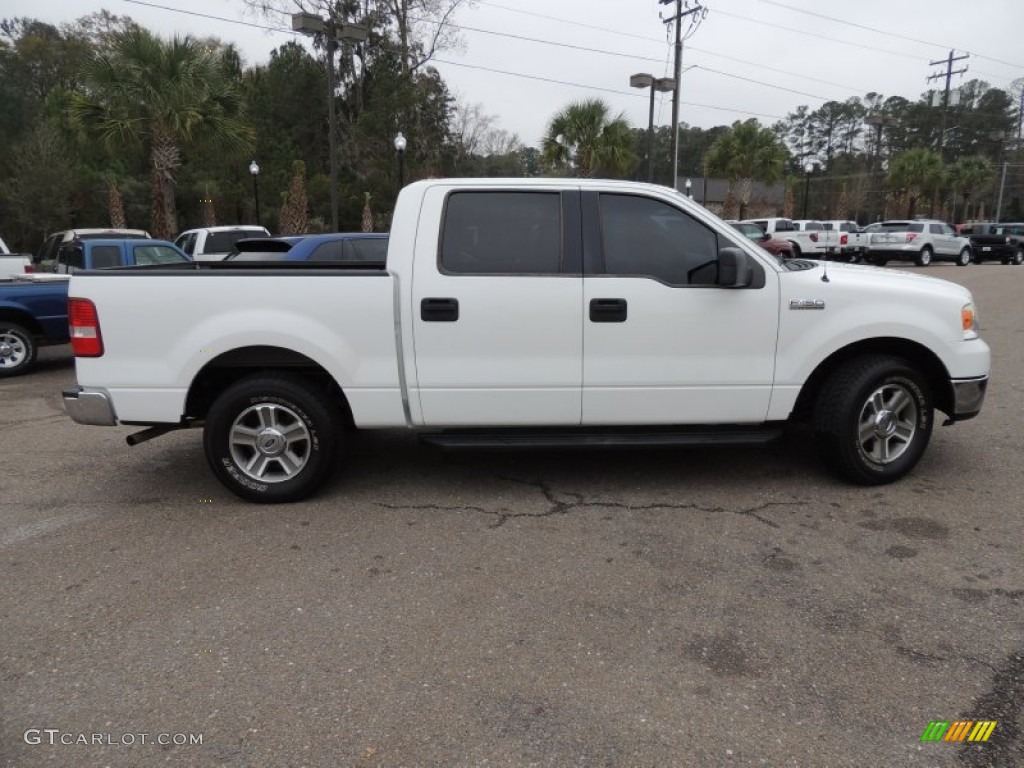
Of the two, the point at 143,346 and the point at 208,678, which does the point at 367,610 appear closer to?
the point at 208,678

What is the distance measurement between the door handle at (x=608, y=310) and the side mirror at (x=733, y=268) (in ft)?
1.96

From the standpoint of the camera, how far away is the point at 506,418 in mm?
4414

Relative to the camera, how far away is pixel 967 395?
4.65m

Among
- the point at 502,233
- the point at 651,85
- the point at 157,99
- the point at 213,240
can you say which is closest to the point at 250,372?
the point at 502,233

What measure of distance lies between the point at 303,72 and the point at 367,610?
4000 centimetres

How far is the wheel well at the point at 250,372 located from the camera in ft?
14.2

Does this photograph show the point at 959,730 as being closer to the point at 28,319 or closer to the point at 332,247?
the point at 332,247

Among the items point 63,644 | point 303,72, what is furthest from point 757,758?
point 303,72

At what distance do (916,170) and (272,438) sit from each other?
163 feet

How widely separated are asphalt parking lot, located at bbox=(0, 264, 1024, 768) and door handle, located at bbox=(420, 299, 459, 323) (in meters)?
1.20

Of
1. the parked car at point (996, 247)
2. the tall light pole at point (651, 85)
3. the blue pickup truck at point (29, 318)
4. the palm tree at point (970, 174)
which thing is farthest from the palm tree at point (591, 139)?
the palm tree at point (970, 174)

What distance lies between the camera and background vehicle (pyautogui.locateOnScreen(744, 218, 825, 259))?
2648 cm

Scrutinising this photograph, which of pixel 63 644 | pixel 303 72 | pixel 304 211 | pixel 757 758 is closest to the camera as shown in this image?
pixel 757 758

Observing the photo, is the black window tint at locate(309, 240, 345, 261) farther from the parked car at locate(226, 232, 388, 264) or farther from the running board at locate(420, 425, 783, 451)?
the running board at locate(420, 425, 783, 451)
